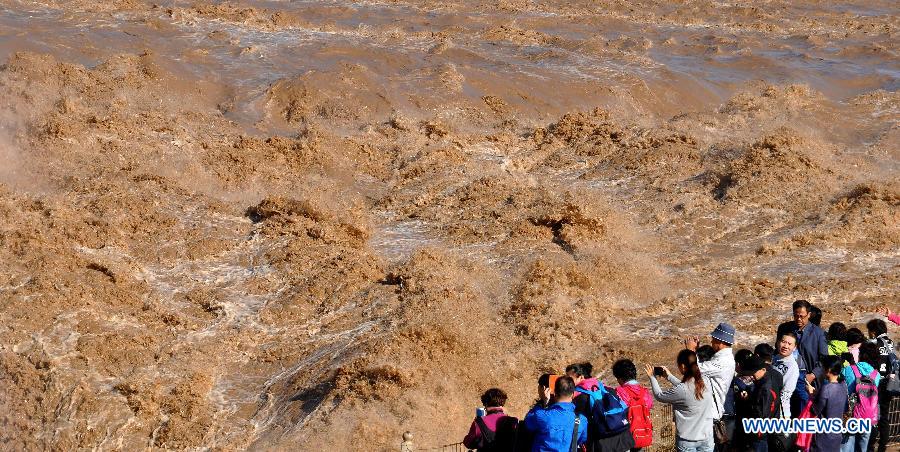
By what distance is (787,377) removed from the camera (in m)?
5.73

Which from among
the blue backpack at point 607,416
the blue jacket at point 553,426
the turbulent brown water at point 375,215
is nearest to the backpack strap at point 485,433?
the blue jacket at point 553,426

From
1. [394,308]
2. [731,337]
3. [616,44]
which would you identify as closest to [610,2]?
[616,44]

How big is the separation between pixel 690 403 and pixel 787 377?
0.70m

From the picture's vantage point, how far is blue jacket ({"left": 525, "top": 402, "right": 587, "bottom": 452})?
505cm

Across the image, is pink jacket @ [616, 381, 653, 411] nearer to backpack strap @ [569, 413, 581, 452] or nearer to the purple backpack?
backpack strap @ [569, 413, 581, 452]

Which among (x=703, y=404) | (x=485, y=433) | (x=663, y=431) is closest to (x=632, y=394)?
(x=703, y=404)

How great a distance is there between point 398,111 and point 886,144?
28.2 feet

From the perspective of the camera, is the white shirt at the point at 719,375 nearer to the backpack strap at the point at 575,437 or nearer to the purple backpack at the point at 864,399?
the backpack strap at the point at 575,437

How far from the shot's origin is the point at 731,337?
568 cm

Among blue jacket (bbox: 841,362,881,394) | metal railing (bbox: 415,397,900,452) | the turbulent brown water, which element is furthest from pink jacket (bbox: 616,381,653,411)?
the turbulent brown water

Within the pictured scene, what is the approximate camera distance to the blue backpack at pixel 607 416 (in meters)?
5.28

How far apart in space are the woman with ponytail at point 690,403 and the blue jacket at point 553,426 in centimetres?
58

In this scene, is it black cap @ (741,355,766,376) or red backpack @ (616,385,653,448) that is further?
black cap @ (741,355,766,376)

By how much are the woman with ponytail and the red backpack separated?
0.29 feet
